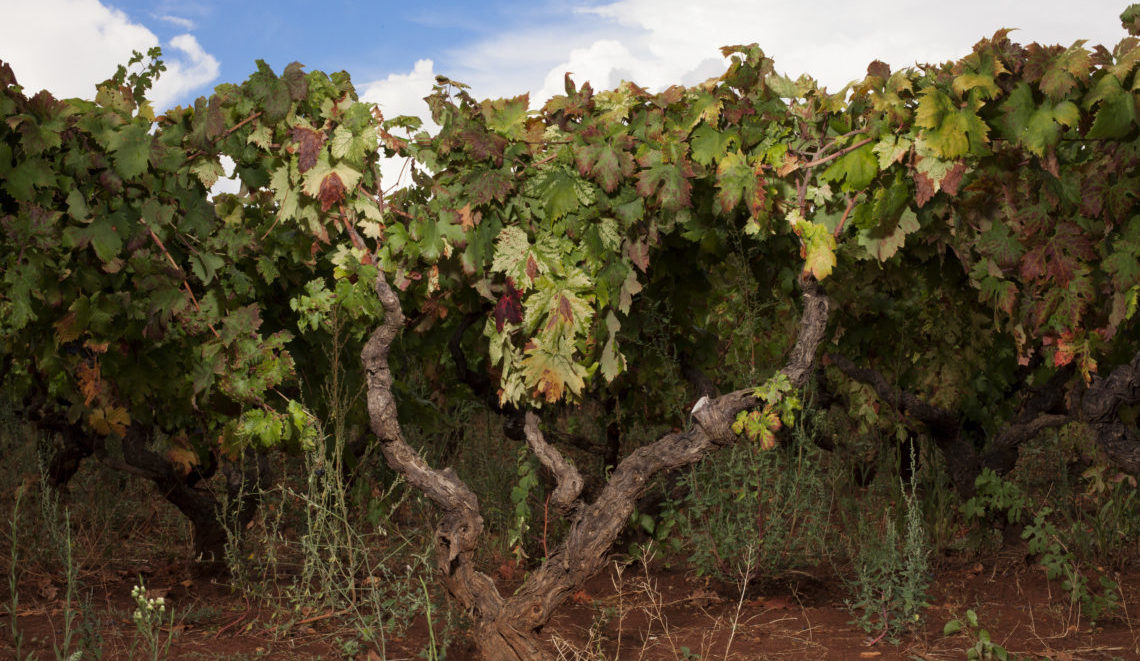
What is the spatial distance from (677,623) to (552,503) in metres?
0.92

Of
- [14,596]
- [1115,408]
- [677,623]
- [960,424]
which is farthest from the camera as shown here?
[960,424]

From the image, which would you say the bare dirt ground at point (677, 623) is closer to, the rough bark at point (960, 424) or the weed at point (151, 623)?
the weed at point (151, 623)

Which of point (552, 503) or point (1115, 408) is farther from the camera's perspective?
point (1115, 408)

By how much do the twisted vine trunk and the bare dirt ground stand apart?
16 cm

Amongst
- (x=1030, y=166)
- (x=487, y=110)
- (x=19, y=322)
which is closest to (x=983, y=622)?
(x=1030, y=166)

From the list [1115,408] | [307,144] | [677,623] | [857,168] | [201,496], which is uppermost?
[307,144]

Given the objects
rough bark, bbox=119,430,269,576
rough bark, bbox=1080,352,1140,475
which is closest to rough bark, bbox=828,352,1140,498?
rough bark, bbox=1080,352,1140,475

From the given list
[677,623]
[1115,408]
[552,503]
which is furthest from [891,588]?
[552,503]

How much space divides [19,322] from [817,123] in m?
3.39

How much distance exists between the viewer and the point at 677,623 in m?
4.23

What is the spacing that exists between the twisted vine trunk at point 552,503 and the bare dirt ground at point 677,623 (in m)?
0.16

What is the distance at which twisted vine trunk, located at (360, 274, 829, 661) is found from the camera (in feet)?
11.8

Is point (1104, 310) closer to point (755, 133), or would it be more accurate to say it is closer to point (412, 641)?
point (755, 133)

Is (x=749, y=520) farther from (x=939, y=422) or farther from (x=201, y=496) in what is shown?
(x=201, y=496)
